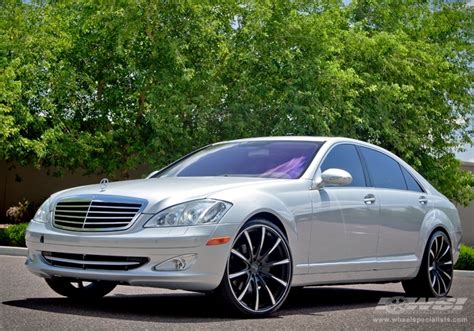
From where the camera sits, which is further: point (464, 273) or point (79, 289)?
point (464, 273)

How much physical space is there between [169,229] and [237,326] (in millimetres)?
974

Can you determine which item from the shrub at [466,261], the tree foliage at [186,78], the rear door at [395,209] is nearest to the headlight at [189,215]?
the rear door at [395,209]

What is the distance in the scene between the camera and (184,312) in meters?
8.25

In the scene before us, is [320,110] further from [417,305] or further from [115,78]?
[417,305]

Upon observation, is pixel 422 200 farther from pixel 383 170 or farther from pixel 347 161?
pixel 347 161

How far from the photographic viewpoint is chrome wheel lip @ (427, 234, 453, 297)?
10.7 m

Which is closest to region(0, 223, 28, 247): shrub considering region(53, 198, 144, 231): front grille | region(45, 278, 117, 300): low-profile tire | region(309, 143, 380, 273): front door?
region(45, 278, 117, 300): low-profile tire

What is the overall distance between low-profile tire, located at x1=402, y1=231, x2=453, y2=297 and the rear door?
1.05 ft

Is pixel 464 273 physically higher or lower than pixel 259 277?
lower

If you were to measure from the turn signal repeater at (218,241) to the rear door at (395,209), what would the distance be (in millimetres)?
2554

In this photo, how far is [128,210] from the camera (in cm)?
782

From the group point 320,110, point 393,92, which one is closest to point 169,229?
point 320,110

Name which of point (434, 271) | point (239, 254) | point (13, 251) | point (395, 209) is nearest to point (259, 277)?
point (239, 254)

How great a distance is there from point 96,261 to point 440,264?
4.77m
